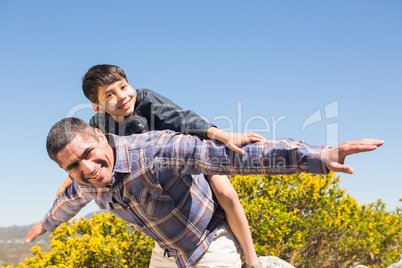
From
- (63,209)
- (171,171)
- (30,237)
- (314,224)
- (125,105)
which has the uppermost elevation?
(125,105)

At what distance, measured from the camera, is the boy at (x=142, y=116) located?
2781mm

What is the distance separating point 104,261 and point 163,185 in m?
2.64

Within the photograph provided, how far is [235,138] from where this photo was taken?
201cm

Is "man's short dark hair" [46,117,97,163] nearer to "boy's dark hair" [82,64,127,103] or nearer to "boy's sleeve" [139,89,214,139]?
"boy's sleeve" [139,89,214,139]

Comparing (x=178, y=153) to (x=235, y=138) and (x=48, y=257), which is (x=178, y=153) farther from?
(x=48, y=257)

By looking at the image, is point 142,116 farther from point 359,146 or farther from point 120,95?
point 359,146

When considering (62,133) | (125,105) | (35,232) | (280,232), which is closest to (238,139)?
(62,133)

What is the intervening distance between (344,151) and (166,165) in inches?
38.0

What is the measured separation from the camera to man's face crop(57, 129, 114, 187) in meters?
2.26

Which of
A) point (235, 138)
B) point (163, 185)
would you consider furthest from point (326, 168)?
point (163, 185)

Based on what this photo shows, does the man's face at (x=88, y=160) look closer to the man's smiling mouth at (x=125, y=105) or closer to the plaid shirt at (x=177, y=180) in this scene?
the plaid shirt at (x=177, y=180)

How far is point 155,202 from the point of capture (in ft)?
8.22

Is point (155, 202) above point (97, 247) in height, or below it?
above

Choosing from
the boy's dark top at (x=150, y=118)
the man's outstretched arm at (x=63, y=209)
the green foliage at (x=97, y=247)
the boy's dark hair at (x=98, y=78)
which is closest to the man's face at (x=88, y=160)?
the man's outstretched arm at (x=63, y=209)
